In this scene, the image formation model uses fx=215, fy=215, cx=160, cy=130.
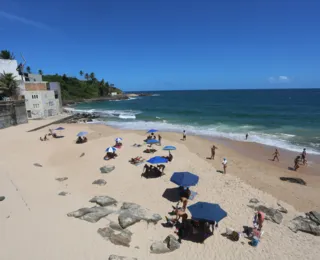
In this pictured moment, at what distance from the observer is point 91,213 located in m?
10.0

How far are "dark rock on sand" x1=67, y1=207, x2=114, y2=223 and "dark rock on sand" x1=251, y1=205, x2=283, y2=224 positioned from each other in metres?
7.69

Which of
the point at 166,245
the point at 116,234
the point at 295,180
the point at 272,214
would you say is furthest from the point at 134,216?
the point at 295,180

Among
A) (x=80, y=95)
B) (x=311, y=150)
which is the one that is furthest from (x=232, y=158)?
(x=80, y=95)

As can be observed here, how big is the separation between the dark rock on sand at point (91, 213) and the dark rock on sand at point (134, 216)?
2.60ft

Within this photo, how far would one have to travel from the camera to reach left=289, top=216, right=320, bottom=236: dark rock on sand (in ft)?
32.3

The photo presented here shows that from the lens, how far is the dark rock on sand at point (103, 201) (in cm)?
1116

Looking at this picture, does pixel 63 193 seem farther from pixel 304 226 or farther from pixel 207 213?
pixel 304 226

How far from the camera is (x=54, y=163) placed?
18.3m

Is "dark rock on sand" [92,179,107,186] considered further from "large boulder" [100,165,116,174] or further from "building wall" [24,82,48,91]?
"building wall" [24,82,48,91]

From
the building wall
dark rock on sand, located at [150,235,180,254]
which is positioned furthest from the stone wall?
dark rock on sand, located at [150,235,180,254]

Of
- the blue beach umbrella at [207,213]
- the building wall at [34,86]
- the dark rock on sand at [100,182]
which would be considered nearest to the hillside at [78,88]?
the building wall at [34,86]

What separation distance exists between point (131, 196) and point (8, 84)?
36.3m

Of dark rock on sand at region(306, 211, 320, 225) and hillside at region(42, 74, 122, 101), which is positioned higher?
hillside at region(42, 74, 122, 101)

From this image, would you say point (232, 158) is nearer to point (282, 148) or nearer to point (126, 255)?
point (282, 148)
